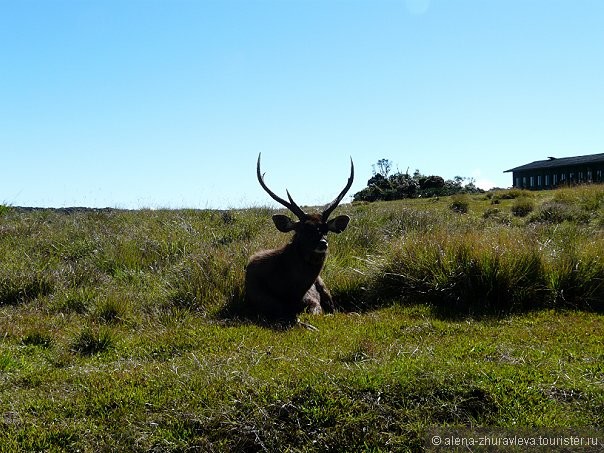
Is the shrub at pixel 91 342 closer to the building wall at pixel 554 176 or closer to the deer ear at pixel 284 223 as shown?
the deer ear at pixel 284 223

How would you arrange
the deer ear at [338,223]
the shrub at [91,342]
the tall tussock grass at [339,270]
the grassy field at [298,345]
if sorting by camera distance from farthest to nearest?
1. the deer ear at [338,223]
2. the tall tussock grass at [339,270]
3. the shrub at [91,342]
4. the grassy field at [298,345]

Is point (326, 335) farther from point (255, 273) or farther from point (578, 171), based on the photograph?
point (578, 171)

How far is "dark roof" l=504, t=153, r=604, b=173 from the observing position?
33.3 m

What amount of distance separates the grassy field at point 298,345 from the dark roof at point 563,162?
839 inches

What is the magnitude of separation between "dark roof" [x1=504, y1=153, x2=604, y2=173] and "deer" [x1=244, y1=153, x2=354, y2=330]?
27.6 m

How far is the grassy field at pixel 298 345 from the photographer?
191 inches

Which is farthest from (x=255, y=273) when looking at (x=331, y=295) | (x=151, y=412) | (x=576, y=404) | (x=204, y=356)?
(x=576, y=404)

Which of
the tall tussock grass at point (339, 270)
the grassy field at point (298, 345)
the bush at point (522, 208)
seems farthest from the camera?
the bush at point (522, 208)

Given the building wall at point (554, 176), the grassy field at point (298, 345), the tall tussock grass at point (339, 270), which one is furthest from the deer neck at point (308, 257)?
the building wall at point (554, 176)

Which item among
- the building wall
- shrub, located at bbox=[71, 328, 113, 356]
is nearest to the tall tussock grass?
shrub, located at bbox=[71, 328, 113, 356]

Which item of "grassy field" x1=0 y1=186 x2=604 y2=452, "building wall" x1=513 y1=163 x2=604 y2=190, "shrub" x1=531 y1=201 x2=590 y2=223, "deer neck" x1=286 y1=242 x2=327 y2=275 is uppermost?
"building wall" x1=513 y1=163 x2=604 y2=190

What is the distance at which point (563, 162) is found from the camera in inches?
1423

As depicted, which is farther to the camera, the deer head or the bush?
the bush

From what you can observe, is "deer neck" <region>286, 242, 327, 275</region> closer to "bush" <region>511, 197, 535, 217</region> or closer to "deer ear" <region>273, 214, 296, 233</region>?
"deer ear" <region>273, 214, 296, 233</region>
